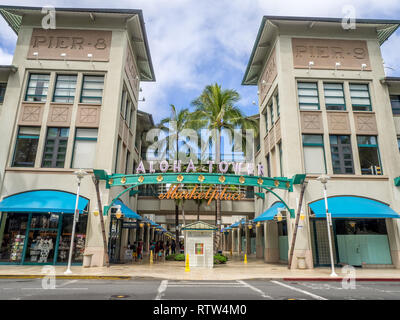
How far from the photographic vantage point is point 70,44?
22672mm

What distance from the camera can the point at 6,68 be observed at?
21391 millimetres

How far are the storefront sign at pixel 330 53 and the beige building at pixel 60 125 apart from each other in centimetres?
1269

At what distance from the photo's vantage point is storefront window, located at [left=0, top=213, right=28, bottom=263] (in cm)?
1884

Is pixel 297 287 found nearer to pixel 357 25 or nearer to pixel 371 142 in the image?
pixel 371 142

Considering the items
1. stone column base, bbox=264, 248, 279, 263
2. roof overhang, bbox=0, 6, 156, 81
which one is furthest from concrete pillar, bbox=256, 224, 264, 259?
roof overhang, bbox=0, 6, 156, 81

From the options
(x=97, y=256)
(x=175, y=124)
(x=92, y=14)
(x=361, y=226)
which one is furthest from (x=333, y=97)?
(x=97, y=256)

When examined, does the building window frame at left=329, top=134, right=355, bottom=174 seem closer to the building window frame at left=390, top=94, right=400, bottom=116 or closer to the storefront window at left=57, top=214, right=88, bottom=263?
the building window frame at left=390, top=94, right=400, bottom=116

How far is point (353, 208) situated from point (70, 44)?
2304 cm

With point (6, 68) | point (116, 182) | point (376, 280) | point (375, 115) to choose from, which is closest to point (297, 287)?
point (376, 280)

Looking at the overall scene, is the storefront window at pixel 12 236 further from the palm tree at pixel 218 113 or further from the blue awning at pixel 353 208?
the blue awning at pixel 353 208

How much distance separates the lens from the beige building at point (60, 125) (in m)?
19.0

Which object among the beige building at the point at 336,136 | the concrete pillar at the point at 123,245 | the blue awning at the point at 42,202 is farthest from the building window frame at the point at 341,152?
the blue awning at the point at 42,202

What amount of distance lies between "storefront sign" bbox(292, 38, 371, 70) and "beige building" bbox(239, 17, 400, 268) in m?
0.08

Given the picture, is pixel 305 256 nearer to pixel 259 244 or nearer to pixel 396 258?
pixel 396 258
